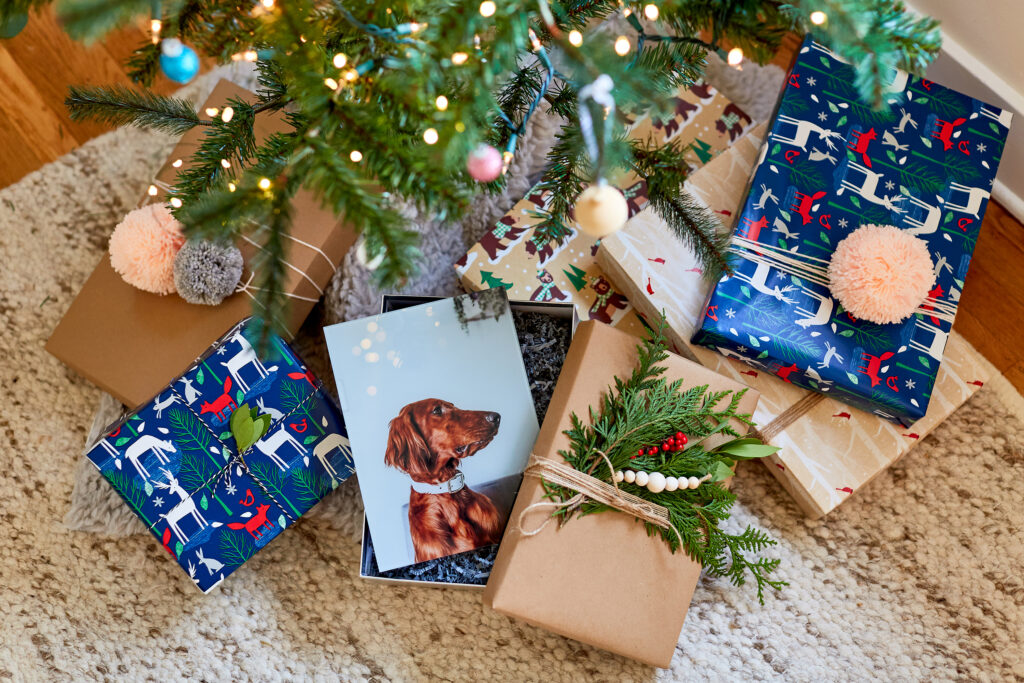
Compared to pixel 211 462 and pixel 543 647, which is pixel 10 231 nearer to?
pixel 211 462

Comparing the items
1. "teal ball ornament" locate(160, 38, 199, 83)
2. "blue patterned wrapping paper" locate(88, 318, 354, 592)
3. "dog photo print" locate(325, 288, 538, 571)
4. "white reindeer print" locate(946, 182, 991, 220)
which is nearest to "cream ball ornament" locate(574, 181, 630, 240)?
"teal ball ornament" locate(160, 38, 199, 83)

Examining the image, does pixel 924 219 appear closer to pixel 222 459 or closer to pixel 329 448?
pixel 329 448

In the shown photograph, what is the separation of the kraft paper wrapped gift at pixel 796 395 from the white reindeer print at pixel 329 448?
40 cm

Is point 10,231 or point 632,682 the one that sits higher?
point 10,231

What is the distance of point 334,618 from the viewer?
0.95 meters

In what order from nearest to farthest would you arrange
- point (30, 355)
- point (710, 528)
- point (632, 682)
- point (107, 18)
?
1. point (107, 18)
2. point (710, 528)
3. point (632, 682)
4. point (30, 355)

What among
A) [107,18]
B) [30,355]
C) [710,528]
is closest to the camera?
[107,18]

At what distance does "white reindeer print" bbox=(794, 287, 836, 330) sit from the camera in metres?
0.85

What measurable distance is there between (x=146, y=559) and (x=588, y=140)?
0.86m

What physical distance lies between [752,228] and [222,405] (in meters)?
0.68

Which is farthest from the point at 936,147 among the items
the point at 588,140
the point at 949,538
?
the point at 588,140

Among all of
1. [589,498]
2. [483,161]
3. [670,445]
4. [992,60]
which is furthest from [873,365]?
[483,161]

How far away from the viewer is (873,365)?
0.85m

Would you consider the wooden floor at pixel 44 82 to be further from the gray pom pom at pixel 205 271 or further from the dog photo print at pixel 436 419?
the dog photo print at pixel 436 419
